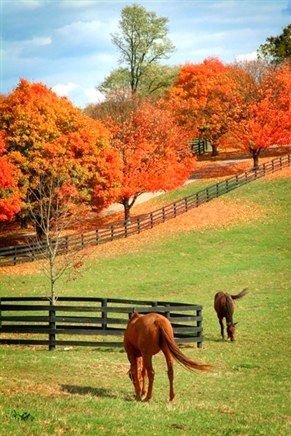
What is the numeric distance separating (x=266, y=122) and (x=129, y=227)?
22268 millimetres

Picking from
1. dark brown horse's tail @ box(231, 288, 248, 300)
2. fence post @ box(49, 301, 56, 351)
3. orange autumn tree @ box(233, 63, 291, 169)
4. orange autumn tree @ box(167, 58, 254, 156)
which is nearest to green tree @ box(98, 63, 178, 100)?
orange autumn tree @ box(167, 58, 254, 156)

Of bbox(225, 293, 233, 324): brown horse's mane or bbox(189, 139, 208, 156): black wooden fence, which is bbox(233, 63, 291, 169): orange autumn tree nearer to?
bbox(189, 139, 208, 156): black wooden fence

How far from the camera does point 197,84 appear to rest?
8488cm

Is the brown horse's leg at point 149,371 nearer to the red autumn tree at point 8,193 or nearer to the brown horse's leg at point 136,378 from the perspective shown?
the brown horse's leg at point 136,378

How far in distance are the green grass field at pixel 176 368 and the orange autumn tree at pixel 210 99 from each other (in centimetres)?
3211

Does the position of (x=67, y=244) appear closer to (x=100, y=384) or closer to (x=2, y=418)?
(x=100, y=384)

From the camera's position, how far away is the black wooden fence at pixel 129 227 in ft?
162

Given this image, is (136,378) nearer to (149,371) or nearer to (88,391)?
(149,371)

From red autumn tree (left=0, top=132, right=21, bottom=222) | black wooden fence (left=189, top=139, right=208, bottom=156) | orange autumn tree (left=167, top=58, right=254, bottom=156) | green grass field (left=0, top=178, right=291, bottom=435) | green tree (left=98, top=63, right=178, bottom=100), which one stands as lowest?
green grass field (left=0, top=178, right=291, bottom=435)

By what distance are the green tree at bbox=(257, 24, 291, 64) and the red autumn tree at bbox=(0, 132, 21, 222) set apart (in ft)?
170

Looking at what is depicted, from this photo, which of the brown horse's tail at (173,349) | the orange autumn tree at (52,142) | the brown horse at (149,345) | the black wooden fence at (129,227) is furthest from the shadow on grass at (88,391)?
the orange autumn tree at (52,142)

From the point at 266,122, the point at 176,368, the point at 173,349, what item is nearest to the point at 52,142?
the point at 266,122

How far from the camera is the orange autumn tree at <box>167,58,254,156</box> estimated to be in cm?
7688

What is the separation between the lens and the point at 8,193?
166 feet
